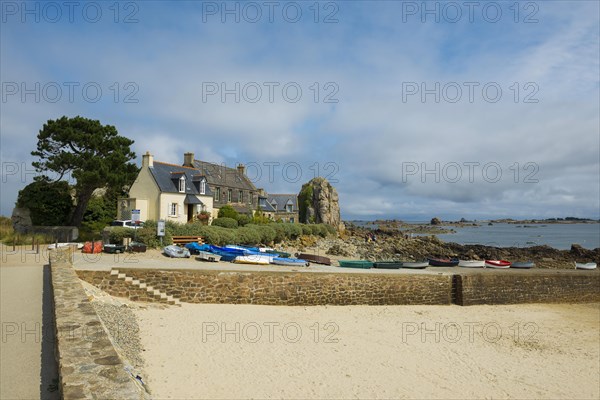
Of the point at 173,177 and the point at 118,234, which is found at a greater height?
the point at 173,177

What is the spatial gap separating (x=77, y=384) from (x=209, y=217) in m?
32.4

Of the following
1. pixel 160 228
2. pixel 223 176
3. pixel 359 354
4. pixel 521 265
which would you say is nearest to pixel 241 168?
pixel 223 176

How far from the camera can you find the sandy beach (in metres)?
9.81

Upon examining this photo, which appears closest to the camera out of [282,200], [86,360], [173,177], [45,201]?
[86,360]

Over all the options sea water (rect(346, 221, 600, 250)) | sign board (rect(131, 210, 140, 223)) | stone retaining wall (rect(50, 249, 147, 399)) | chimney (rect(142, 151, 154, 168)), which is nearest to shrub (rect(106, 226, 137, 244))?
sign board (rect(131, 210, 140, 223))

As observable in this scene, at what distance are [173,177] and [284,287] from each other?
69.3ft

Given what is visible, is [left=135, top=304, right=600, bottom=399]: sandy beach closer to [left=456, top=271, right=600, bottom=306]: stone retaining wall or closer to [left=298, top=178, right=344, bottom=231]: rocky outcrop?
[left=456, top=271, right=600, bottom=306]: stone retaining wall

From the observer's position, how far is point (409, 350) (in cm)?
A: 1308

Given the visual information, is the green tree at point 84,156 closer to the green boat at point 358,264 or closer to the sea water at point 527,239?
the green boat at point 358,264

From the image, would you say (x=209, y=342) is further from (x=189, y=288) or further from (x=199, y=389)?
(x=189, y=288)

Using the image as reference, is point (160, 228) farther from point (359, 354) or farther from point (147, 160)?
point (359, 354)

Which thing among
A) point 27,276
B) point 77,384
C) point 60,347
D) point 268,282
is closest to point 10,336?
point 60,347

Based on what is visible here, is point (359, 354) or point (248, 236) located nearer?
point (359, 354)

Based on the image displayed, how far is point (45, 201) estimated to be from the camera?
105 feet
